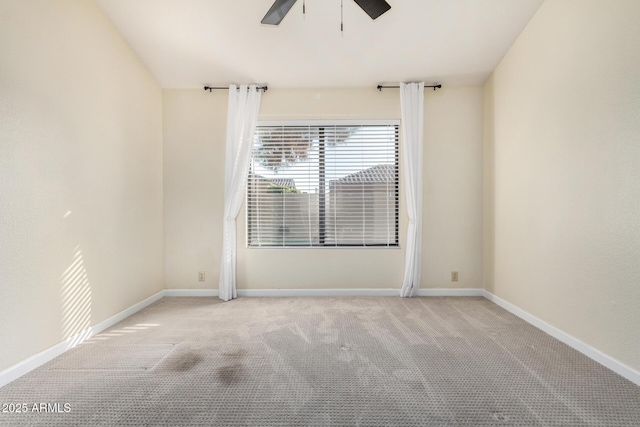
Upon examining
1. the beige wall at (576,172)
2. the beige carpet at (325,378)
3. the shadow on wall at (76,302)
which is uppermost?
the beige wall at (576,172)

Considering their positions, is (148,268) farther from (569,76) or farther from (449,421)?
(569,76)

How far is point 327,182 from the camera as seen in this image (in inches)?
139

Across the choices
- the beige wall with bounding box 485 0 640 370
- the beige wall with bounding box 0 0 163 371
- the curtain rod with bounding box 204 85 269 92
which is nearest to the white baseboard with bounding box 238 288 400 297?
the beige wall with bounding box 0 0 163 371

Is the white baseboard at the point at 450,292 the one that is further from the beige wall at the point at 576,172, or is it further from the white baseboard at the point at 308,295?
the beige wall at the point at 576,172

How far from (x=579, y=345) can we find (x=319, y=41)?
11.1 ft

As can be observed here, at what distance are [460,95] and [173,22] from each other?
3176 mm

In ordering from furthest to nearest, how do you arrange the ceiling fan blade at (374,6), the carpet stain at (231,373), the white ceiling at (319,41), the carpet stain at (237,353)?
the white ceiling at (319,41) → the carpet stain at (237,353) → the ceiling fan blade at (374,6) → the carpet stain at (231,373)

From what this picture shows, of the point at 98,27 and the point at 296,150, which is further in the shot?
the point at 296,150

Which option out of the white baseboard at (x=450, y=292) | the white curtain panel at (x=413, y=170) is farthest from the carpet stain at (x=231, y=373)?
the white baseboard at (x=450, y=292)

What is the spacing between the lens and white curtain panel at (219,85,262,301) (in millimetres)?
3367

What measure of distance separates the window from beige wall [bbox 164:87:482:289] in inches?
5.7

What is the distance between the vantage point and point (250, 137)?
339 centimetres

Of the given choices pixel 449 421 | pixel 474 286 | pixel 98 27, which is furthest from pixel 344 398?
pixel 98 27

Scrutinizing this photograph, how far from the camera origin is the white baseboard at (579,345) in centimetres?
174
